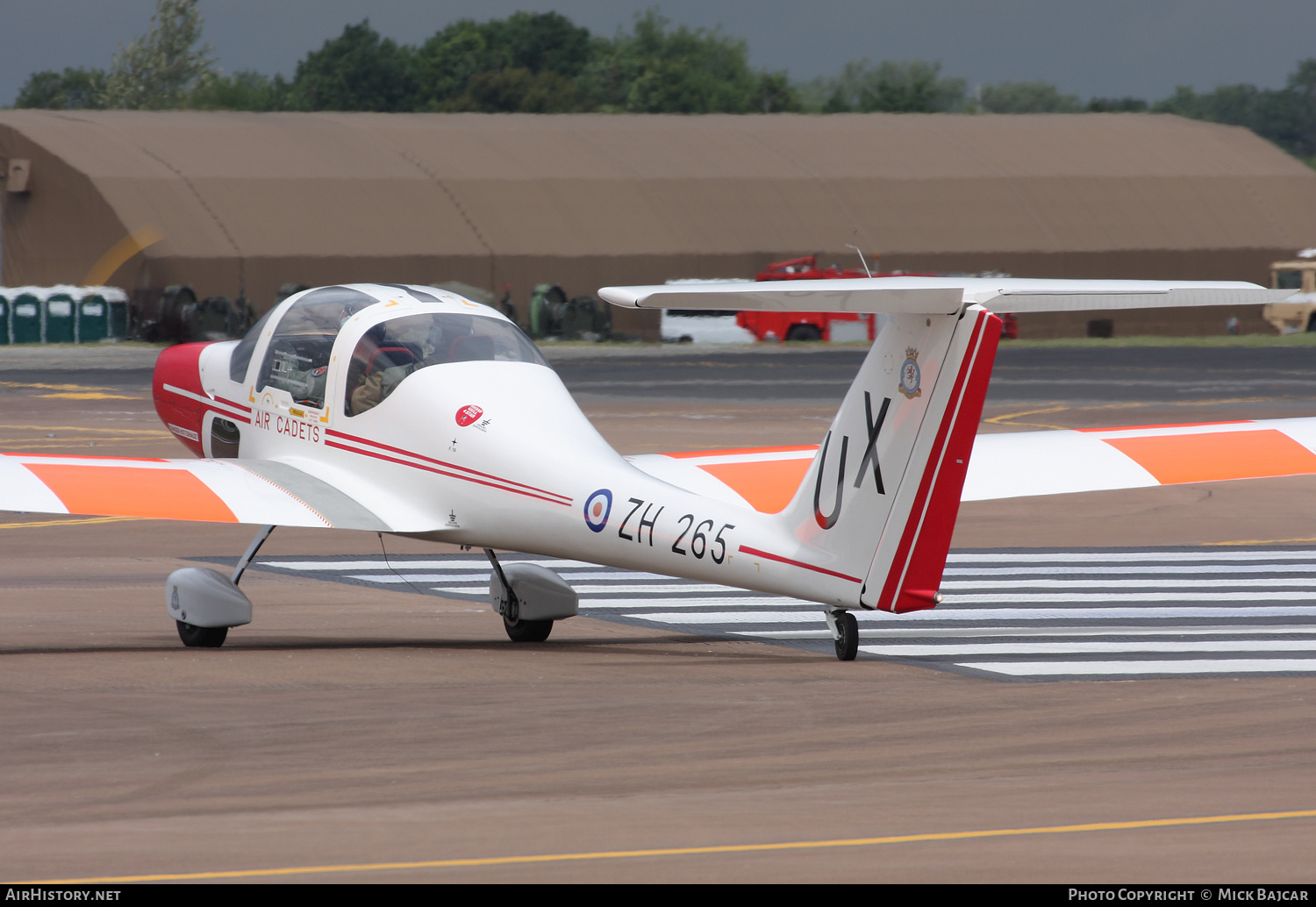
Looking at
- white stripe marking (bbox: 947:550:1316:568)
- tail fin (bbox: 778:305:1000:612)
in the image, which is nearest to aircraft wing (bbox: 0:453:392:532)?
tail fin (bbox: 778:305:1000:612)

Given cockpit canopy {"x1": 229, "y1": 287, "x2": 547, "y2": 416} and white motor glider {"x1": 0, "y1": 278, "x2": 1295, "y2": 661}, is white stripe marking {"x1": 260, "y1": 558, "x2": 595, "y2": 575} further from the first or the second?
cockpit canopy {"x1": 229, "y1": 287, "x2": 547, "y2": 416}

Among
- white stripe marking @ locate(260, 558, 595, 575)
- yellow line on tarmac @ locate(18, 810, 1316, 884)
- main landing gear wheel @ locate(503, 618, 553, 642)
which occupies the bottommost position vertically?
white stripe marking @ locate(260, 558, 595, 575)

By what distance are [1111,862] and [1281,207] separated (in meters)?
70.5

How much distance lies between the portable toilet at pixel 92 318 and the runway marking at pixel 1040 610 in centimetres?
4003

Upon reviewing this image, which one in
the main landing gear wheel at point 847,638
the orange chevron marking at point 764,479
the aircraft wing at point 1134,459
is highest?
the aircraft wing at point 1134,459

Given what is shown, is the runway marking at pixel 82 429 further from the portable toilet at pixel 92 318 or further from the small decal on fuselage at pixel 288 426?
the portable toilet at pixel 92 318

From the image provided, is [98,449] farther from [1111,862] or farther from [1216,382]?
[1216,382]

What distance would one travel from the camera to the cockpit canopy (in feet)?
41.3

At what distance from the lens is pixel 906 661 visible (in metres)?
11.9

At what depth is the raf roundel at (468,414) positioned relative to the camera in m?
12.1

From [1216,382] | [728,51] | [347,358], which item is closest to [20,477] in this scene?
[347,358]

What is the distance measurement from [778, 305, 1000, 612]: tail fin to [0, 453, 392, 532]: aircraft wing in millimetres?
3374

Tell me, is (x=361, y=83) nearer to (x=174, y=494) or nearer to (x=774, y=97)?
(x=774, y=97)

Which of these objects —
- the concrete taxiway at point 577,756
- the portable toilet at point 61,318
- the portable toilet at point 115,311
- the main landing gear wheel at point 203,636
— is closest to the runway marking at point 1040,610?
the concrete taxiway at point 577,756
